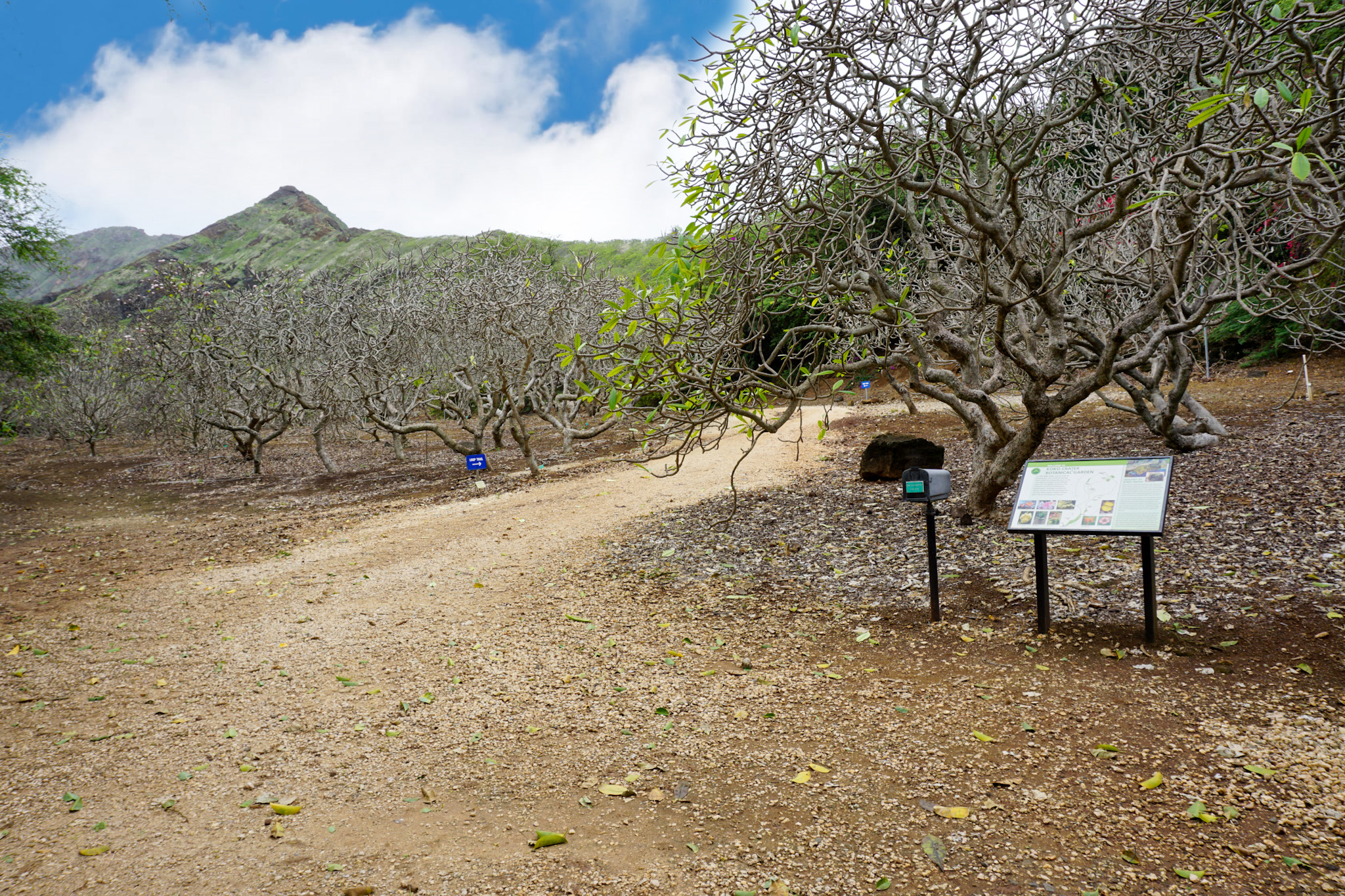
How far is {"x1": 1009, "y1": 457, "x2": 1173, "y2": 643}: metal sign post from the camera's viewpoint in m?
3.90

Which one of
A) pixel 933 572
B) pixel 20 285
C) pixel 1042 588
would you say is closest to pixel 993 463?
pixel 933 572

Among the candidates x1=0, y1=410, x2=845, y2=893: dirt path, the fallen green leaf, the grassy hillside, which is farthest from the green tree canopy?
the grassy hillside

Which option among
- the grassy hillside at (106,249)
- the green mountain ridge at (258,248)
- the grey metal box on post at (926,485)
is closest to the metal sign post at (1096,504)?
the grey metal box on post at (926,485)

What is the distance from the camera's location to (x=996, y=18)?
196 inches

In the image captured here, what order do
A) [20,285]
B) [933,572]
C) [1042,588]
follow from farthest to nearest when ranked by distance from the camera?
[20,285], [933,572], [1042,588]

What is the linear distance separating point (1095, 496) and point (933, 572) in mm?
1098

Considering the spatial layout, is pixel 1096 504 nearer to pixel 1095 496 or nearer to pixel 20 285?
pixel 1095 496

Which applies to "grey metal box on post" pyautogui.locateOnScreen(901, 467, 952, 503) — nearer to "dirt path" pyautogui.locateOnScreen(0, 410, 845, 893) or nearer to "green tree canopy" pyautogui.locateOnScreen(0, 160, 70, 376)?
"dirt path" pyautogui.locateOnScreen(0, 410, 845, 893)

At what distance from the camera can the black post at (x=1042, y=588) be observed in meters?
4.29

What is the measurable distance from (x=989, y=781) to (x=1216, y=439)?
787cm

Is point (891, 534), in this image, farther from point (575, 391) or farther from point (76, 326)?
point (76, 326)

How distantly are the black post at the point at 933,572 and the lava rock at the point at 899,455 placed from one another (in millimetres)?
4324

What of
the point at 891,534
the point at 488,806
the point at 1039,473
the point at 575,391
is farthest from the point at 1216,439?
the point at 575,391

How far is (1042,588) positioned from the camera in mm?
4395
